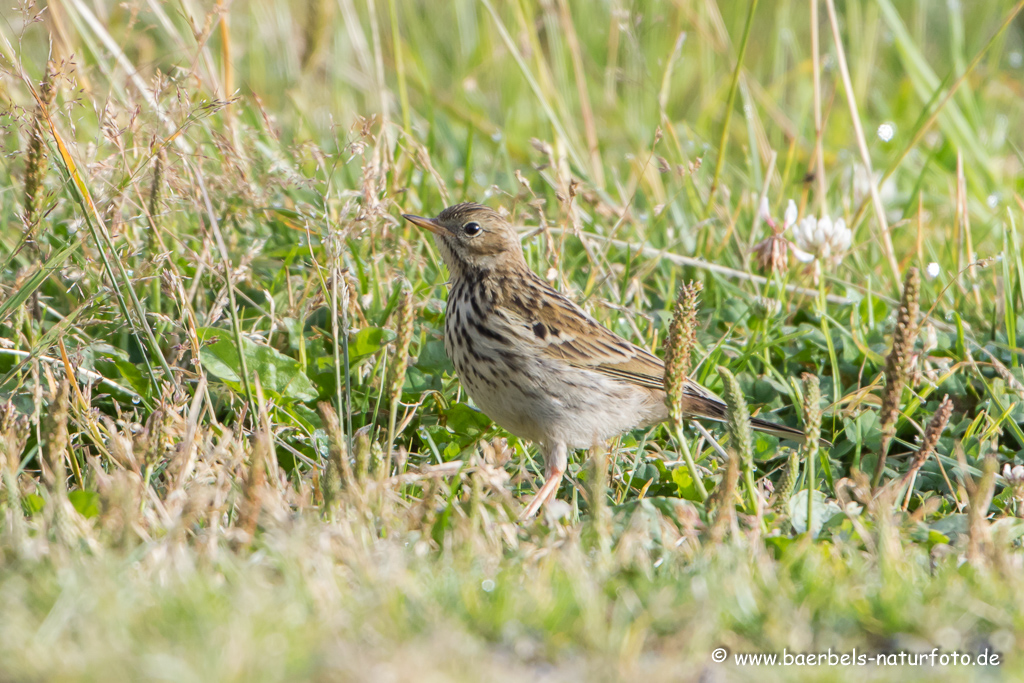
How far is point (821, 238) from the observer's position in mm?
4941

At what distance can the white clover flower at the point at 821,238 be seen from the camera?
4.93 metres

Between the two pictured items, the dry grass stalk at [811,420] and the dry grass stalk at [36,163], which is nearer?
the dry grass stalk at [811,420]

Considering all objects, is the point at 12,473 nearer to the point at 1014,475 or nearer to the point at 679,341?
the point at 679,341

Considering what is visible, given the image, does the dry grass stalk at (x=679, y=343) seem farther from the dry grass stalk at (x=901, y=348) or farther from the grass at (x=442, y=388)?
the dry grass stalk at (x=901, y=348)

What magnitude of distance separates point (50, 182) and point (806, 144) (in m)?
5.20

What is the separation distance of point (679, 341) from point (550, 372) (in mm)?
1312

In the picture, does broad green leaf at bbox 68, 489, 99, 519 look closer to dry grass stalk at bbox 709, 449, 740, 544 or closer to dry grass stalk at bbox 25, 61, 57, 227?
dry grass stalk at bbox 25, 61, 57, 227

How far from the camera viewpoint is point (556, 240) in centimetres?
549

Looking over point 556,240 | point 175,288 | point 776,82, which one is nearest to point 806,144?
point 776,82

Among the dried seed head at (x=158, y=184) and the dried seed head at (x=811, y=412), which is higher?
the dried seed head at (x=158, y=184)

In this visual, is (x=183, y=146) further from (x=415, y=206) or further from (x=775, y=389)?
(x=775, y=389)

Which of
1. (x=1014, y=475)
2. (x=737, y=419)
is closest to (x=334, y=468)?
(x=737, y=419)

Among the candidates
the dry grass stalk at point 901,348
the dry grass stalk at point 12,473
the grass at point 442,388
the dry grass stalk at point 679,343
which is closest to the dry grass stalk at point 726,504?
the grass at point 442,388

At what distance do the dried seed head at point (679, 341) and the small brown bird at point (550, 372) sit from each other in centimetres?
98
